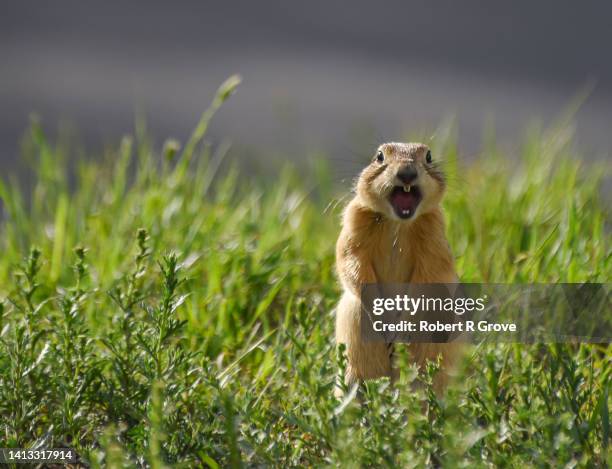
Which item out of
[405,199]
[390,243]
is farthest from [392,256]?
[405,199]

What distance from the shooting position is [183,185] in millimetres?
4848

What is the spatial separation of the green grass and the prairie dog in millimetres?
117

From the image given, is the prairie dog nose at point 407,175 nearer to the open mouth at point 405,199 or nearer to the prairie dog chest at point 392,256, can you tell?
the open mouth at point 405,199

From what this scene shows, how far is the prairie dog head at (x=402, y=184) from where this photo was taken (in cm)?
300

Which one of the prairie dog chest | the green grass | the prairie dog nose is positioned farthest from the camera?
the prairie dog chest

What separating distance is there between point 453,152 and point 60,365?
9.11 feet

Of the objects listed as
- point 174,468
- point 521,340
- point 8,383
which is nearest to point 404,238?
point 521,340

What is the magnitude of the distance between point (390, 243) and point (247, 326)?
885mm

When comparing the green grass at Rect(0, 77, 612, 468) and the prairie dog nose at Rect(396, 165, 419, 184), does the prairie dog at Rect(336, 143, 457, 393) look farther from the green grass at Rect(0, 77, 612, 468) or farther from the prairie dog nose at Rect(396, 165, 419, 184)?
the green grass at Rect(0, 77, 612, 468)

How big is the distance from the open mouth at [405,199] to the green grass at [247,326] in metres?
0.46

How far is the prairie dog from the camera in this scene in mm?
3029

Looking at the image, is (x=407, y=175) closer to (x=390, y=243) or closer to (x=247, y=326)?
(x=390, y=243)

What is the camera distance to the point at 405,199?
3045 millimetres

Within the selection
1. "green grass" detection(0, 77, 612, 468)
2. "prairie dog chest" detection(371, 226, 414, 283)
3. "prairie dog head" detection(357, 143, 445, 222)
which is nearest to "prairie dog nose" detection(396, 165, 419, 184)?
"prairie dog head" detection(357, 143, 445, 222)
